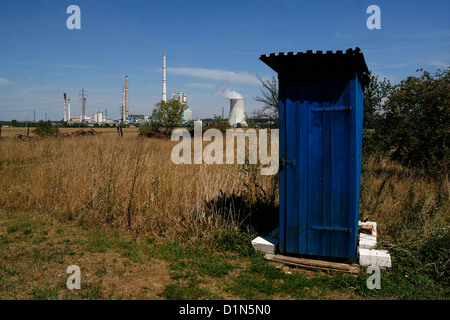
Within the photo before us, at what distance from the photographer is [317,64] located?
4238mm

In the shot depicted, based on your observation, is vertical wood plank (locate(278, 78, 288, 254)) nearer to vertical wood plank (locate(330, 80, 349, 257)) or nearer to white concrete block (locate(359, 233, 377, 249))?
vertical wood plank (locate(330, 80, 349, 257))

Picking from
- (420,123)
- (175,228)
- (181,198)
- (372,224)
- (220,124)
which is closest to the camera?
(372,224)

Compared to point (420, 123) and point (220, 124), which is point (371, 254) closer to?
point (420, 123)

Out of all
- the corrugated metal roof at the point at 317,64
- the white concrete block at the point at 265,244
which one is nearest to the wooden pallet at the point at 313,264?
the white concrete block at the point at 265,244

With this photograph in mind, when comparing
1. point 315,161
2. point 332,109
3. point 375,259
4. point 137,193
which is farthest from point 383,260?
point 137,193

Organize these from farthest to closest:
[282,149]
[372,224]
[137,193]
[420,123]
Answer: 1. [420,123]
2. [137,193]
3. [372,224]
4. [282,149]

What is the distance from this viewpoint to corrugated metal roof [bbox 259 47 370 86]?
405 cm

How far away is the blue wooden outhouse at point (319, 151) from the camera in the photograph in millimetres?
4129

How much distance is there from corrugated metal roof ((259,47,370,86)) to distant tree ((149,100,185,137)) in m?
19.2

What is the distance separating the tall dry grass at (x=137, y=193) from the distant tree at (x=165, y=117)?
15.2 m

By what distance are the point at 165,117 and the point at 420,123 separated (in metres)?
17.8

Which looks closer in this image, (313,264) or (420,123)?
(313,264)

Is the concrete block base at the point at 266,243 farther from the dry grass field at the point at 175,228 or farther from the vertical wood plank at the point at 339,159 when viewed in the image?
the vertical wood plank at the point at 339,159

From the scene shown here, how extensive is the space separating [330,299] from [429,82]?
6.56 metres
